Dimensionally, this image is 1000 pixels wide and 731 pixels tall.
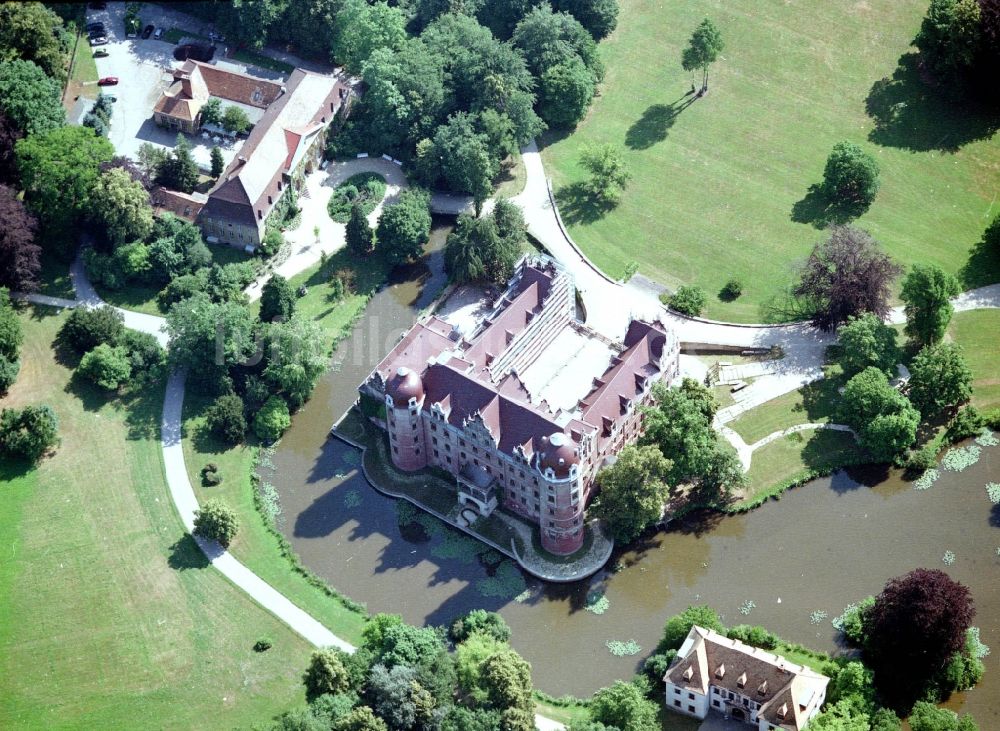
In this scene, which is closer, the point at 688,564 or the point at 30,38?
the point at 688,564

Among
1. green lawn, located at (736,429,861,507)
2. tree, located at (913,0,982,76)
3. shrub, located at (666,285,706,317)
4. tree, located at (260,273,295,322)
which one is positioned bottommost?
tree, located at (260,273,295,322)

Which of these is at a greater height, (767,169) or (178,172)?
(767,169)

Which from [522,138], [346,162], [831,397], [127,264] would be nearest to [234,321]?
[127,264]

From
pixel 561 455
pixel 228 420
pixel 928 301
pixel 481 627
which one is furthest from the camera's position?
pixel 928 301

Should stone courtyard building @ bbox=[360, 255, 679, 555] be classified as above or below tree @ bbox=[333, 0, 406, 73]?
below

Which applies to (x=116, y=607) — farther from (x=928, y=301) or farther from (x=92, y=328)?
(x=928, y=301)

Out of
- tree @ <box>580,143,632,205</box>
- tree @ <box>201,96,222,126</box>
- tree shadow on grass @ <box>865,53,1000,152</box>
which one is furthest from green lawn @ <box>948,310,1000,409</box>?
tree @ <box>201,96,222,126</box>

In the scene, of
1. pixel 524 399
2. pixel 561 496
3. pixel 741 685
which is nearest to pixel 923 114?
pixel 524 399

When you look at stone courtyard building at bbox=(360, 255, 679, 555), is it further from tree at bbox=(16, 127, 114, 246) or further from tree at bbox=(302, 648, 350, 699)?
tree at bbox=(16, 127, 114, 246)

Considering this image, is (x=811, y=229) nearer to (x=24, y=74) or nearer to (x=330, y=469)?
(x=330, y=469)
